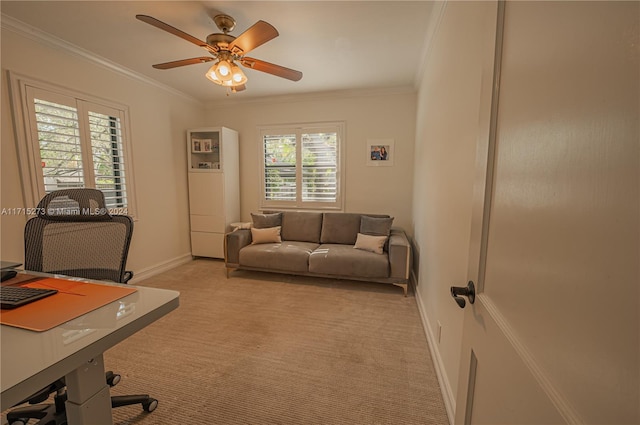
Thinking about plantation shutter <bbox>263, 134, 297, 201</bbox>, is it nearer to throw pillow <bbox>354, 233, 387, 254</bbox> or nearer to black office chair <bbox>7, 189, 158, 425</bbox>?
throw pillow <bbox>354, 233, 387, 254</bbox>

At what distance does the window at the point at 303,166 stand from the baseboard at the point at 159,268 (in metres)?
1.57

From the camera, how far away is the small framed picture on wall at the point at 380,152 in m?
3.87

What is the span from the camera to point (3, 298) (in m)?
0.94

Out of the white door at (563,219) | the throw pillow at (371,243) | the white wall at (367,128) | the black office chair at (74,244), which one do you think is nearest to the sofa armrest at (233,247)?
the throw pillow at (371,243)

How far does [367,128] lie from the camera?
3.90 m

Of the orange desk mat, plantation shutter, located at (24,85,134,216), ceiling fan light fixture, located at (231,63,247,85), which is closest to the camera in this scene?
the orange desk mat

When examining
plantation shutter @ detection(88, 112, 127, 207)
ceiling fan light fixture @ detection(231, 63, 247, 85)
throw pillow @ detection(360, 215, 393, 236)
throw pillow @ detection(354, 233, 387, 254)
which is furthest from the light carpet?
ceiling fan light fixture @ detection(231, 63, 247, 85)

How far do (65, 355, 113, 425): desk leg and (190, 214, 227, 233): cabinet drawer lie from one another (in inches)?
127

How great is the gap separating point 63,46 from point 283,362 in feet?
11.7

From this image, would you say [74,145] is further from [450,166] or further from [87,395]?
[450,166]

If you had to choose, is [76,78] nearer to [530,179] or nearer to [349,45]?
[349,45]

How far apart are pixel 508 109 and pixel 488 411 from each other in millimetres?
782

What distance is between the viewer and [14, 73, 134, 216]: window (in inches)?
91.3

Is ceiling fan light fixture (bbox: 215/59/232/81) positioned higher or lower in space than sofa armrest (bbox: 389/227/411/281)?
higher
